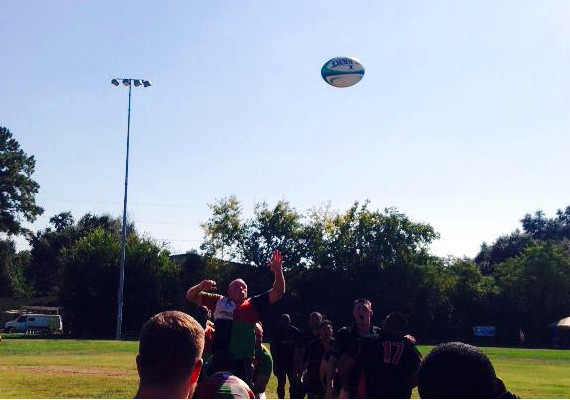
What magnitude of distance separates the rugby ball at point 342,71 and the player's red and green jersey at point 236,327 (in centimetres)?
1265

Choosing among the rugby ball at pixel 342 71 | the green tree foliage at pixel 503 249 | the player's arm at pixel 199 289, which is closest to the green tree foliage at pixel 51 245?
the green tree foliage at pixel 503 249

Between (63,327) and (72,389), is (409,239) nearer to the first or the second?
(63,327)

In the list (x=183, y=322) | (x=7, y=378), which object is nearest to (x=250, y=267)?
(x=7, y=378)

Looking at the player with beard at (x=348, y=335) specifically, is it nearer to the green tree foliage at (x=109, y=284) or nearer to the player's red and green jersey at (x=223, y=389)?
the player's red and green jersey at (x=223, y=389)

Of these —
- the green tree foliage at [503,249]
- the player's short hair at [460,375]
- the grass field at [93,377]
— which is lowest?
the grass field at [93,377]

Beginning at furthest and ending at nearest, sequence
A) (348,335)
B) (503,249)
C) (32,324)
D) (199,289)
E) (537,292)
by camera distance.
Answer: (503,249) < (32,324) < (537,292) < (199,289) < (348,335)

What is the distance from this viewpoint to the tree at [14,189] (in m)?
87.6

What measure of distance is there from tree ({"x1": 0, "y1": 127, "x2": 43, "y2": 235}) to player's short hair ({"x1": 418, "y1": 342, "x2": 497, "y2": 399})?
89684 millimetres

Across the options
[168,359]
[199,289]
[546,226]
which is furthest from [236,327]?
[546,226]

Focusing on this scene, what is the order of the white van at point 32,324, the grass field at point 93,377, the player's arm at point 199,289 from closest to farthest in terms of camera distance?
the player's arm at point 199,289 < the grass field at point 93,377 < the white van at point 32,324

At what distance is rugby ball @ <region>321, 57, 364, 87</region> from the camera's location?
22375mm

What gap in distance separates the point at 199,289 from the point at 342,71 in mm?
12795

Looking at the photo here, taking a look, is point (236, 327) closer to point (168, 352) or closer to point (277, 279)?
point (277, 279)

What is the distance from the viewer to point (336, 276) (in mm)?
71562
